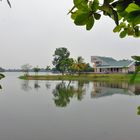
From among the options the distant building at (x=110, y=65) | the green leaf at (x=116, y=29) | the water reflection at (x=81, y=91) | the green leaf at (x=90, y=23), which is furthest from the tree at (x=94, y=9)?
the distant building at (x=110, y=65)

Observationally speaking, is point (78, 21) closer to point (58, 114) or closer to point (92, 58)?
point (58, 114)

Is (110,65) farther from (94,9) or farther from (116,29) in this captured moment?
(94,9)

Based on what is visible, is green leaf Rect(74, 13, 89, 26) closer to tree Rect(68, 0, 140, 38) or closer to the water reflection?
tree Rect(68, 0, 140, 38)

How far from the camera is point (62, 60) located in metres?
61.6

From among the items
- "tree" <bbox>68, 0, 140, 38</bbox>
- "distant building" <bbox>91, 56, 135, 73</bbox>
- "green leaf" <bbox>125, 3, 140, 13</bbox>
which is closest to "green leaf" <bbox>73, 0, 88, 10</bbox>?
"tree" <bbox>68, 0, 140, 38</bbox>

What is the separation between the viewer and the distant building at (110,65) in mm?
56188

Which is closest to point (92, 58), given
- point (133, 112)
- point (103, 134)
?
point (133, 112)

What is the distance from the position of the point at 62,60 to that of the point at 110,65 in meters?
10.4

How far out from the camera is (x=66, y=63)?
192 feet

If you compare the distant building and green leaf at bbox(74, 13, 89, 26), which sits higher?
the distant building

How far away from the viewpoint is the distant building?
56188 millimetres

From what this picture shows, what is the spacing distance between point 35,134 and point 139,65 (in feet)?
37.9

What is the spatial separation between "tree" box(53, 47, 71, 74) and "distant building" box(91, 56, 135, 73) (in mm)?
6159

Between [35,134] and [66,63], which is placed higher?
[66,63]
